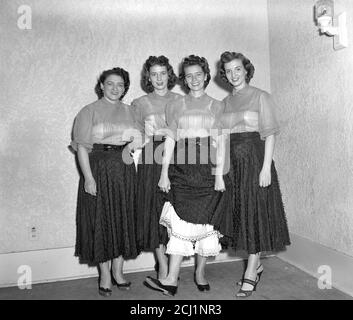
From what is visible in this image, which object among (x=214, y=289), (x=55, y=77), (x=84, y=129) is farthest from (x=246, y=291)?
(x=55, y=77)

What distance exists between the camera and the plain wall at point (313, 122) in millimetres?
2193

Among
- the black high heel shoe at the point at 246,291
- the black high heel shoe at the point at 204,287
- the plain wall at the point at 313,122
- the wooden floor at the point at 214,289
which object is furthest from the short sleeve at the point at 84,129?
the plain wall at the point at 313,122

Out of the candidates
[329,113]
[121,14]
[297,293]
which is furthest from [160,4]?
[297,293]

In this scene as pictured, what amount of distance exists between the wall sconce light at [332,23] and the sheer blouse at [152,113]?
100 centimetres

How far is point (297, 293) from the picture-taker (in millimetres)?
2258

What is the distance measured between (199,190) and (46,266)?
1.30 m

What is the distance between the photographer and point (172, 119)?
7.32 feet

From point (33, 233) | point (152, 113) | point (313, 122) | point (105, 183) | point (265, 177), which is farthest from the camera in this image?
point (33, 233)

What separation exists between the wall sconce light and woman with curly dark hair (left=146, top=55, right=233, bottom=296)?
764 mm

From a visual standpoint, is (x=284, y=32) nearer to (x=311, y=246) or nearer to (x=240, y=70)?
(x=240, y=70)

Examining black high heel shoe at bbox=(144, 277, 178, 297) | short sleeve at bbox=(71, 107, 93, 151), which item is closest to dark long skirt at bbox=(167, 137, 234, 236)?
black high heel shoe at bbox=(144, 277, 178, 297)

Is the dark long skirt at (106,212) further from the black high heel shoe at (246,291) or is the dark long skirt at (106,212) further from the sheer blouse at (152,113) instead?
the black high heel shoe at (246,291)

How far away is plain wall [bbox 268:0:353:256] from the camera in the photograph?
2.19 metres

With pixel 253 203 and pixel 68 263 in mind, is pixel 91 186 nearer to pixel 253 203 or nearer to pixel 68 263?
pixel 68 263
